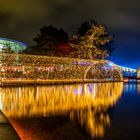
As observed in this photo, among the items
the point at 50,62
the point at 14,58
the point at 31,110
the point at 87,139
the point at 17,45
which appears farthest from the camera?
the point at 17,45

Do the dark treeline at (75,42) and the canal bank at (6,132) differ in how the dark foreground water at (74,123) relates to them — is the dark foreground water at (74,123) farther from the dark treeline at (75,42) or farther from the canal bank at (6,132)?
the dark treeline at (75,42)

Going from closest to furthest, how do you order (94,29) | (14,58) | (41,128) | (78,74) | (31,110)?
(41,128) < (31,110) < (14,58) < (78,74) < (94,29)

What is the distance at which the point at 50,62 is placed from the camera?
30297 mm

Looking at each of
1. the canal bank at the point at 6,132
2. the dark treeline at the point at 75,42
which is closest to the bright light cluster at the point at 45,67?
the dark treeline at the point at 75,42

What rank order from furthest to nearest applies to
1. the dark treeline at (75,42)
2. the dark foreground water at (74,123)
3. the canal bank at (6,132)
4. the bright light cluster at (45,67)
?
the dark treeline at (75,42)
the bright light cluster at (45,67)
the dark foreground water at (74,123)
the canal bank at (6,132)

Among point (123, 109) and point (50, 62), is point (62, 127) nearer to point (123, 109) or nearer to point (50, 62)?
point (123, 109)

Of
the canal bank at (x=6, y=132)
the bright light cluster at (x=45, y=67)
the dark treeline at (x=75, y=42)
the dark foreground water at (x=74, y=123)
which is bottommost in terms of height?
the dark foreground water at (x=74, y=123)

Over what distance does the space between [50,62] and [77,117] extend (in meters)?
21.2

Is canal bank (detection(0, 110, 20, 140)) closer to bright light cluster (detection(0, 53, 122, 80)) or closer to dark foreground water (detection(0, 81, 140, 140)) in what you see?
dark foreground water (detection(0, 81, 140, 140))

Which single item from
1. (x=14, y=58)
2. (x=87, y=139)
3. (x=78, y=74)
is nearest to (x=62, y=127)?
(x=87, y=139)

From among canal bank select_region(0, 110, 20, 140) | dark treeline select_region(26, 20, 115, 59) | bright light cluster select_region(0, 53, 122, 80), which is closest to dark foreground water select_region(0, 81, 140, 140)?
canal bank select_region(0, 110, 20, 140)

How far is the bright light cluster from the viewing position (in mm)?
28594

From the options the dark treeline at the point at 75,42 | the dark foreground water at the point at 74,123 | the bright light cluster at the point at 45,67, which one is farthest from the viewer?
the dark treeline at the point at 75,42

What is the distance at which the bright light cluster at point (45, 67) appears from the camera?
93.8 ft
